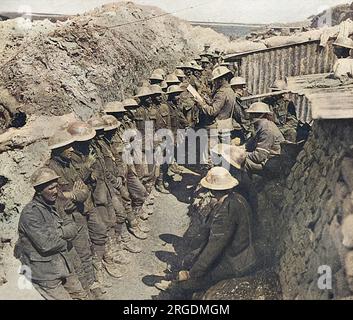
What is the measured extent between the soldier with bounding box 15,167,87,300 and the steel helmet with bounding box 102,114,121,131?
2.31 metres

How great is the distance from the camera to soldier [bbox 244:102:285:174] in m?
6.36

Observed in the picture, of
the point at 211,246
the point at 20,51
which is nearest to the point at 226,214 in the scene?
the point at 211,246

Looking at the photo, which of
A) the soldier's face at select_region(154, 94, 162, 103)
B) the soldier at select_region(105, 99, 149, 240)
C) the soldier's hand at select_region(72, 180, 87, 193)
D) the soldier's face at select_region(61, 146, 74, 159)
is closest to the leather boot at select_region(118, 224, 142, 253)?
the soldier at select_region(105, 99, 149, 240)

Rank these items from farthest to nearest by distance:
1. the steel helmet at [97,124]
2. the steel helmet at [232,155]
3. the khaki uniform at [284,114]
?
the khaki uniform at [284,114]
the steel helmet at [97,124]
the steel helmet at [232,155]

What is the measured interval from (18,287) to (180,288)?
2.11 metres

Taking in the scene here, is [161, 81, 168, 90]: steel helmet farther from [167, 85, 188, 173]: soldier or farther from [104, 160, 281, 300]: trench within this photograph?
[104, 160, 281, 300]: trench

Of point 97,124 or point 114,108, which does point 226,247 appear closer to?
point 97,124

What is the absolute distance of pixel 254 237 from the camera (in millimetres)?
5133

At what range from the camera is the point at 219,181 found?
4.85 meters

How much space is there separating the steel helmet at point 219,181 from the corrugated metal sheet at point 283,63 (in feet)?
17.9

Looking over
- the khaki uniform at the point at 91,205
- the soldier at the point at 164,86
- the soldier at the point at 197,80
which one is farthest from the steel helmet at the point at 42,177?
the soldier at the point at 197,80

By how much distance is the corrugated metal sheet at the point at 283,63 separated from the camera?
10.8 metres

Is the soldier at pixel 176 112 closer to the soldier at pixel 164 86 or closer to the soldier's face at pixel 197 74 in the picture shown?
the soldier at pixel 164 86

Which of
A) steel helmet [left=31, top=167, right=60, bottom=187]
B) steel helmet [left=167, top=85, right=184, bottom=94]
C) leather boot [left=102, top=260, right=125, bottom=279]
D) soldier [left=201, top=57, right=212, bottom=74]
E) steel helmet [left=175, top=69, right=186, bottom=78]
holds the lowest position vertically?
leather boot [left=102, top=260, right=125, bottom=279]
